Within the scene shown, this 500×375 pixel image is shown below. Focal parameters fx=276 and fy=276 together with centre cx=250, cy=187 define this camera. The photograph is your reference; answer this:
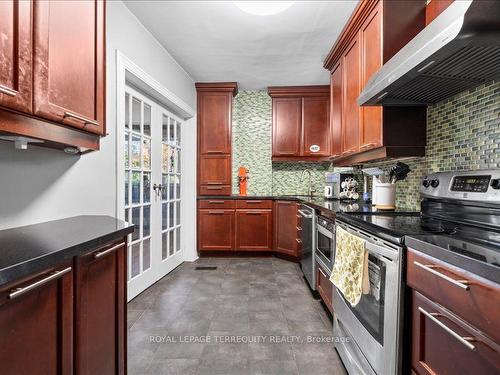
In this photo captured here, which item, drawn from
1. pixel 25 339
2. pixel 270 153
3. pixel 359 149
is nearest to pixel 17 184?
pixel 25 339

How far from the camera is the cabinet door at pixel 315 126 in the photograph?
13.4 feet

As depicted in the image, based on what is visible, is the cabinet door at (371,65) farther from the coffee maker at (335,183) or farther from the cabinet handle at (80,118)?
the cabinet handle at (80,118)

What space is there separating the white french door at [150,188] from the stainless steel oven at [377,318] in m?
1.88

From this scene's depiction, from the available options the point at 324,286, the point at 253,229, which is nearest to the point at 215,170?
the point at 253,229

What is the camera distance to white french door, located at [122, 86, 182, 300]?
2.56m

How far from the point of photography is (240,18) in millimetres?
2400

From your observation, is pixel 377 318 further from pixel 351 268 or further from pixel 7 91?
pixel 7 91

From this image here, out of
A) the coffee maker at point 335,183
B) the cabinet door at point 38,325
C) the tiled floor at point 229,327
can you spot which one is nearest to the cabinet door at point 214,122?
the coffee maker at point 335,183

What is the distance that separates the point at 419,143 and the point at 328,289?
4.16ft

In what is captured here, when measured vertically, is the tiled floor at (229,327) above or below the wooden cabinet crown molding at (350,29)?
below

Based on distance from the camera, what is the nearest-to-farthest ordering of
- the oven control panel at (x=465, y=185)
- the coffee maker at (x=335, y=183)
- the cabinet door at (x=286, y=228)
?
the oven control panel at (x=465, y=185)
the coffee maker at (x=335, y=183)
the cabinet door at (x=286, y=228)

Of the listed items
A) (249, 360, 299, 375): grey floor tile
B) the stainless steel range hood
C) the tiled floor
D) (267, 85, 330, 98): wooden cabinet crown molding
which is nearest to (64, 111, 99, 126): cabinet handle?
the tiled floor

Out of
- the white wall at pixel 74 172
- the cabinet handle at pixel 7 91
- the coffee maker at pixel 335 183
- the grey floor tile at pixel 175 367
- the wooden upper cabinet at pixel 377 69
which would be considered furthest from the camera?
the coffee maker at pixel 335 183

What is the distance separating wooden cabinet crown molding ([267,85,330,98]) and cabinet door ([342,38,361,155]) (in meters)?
1.43
